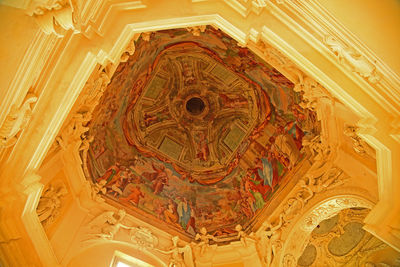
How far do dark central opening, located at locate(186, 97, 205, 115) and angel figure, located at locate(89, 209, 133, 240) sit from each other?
4.92 metres

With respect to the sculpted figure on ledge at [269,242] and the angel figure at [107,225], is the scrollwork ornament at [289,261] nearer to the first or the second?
the sculpted figure on ledge at [269,242]

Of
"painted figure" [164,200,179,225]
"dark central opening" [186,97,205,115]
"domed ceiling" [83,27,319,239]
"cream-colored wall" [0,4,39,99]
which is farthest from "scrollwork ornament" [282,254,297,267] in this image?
"cream-colored wall" [0,4,39,99]

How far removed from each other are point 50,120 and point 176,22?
2558 mm

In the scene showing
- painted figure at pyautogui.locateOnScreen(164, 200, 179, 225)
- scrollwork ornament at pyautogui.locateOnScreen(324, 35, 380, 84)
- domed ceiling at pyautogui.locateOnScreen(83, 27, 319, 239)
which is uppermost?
domed ceiling at pyautogui.locateOnScreen(83, 27, 319, 239)

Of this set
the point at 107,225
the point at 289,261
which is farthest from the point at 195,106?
Result: the point at 289,261

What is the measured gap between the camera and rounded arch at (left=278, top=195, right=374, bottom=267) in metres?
8.38

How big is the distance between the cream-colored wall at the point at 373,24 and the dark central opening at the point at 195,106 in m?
7.89

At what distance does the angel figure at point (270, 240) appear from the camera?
357 inches

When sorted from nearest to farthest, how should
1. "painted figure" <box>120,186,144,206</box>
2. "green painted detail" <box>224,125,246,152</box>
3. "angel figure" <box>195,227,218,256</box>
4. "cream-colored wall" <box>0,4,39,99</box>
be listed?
"cream-colored wall" <box>0,4,39,99</box>, "angel figure" <box>195,227,218,256</box>, "painted figure" <box>120,186,144,206</box>, "green painted detail" <box>224,125,246,152</box>

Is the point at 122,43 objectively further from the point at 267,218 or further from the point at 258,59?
the point at 267,218

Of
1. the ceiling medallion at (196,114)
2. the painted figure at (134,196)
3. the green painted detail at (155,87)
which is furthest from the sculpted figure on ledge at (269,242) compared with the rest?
the green painted detail at (155,87)

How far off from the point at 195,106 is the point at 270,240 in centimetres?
557

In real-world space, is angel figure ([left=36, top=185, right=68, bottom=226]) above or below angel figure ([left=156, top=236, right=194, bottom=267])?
above

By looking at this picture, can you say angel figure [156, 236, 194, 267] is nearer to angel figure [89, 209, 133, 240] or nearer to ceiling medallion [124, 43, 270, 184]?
angel figure [89, 209, 133, 240]
